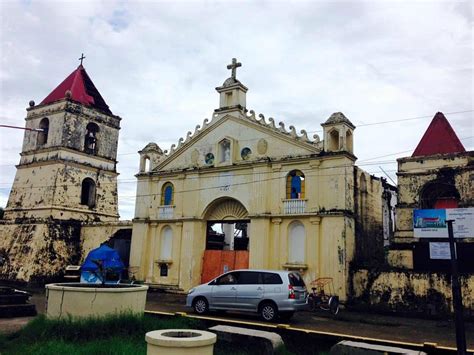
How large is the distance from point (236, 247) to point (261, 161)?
27.7 ft

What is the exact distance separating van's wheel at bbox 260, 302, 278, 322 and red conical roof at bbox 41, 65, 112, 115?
63.9ft

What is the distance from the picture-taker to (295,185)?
19.1m

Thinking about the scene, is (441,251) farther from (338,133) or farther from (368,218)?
(368,218)

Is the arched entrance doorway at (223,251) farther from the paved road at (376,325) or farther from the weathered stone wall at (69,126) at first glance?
the weathered stone wall at (69,126)

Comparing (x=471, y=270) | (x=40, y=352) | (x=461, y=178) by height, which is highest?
(x=461, y=178)

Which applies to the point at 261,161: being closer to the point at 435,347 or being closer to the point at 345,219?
the point at 345,219

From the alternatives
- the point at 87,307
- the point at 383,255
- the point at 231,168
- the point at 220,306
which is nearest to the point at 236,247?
the point at 231,168

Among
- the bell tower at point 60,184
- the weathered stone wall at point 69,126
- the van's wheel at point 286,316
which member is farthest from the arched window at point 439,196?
the weathered stone wall at point 69,126

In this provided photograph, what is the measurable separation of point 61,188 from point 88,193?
2.59 meters

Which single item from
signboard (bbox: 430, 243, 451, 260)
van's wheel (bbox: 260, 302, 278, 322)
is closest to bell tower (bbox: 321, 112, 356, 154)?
signboard (bbox: 430, 243, 451, 260)

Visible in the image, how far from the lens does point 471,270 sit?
54.8ft

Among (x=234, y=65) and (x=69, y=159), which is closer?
(x=234, y=65)

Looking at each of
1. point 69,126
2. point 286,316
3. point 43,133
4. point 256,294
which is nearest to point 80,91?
point 69,126

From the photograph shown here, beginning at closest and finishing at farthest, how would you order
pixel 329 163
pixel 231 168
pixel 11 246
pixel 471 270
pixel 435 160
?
pixel 471 270, pixel 329 163, pixel 435 160, pixel 231 168, pixel 11 246
